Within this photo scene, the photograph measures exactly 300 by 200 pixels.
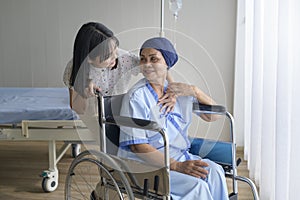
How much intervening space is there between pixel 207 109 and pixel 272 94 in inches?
25.0

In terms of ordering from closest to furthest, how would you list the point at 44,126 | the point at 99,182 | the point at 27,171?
the point at 99,182
the point at 44,126
the point at 27,171

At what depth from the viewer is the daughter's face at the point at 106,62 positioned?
2.05 m

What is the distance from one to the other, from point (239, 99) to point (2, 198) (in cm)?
201

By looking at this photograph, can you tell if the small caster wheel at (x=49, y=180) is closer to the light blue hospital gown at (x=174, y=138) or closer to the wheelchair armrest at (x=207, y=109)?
the light blue hospital gown at (x=174, y=138)

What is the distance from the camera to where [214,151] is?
2.14 metres

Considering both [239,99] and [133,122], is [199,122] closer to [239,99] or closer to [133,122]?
[133,122]

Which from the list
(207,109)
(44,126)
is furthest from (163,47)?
(44,126)

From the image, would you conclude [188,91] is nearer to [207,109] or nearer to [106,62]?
[207,109]

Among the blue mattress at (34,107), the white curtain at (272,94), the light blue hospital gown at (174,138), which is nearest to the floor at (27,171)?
the white curtain at (272,94)

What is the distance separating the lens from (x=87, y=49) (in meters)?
2.04

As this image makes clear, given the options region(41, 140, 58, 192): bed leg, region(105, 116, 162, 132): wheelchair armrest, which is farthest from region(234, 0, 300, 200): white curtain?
region(41, 140, 58, 192): bed leg

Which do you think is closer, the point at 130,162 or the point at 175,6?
the point at 130,162

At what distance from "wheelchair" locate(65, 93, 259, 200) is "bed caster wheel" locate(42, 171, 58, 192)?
738 mm

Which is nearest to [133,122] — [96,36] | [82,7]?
[96,36]
